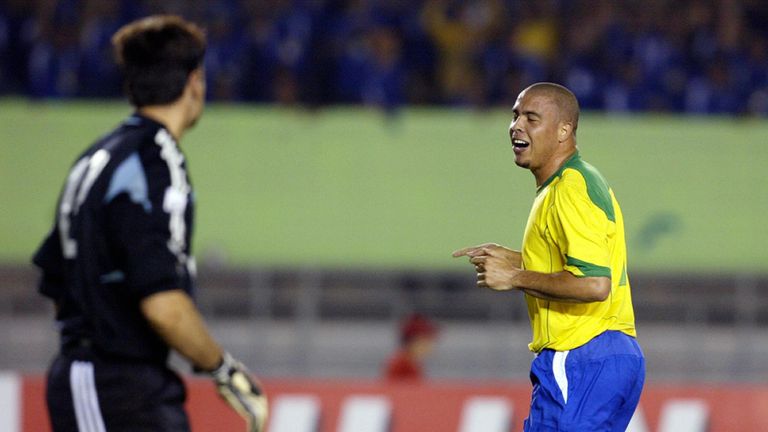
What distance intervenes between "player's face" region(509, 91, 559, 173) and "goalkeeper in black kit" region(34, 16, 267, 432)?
4.36 ft

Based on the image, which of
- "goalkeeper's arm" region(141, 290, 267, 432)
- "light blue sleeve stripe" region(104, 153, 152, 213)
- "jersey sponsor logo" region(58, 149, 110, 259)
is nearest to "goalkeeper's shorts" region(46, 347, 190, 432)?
"goalkeeper's arm" region(141, 290, 267, 432)

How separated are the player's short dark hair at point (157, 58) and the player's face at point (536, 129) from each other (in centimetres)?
135

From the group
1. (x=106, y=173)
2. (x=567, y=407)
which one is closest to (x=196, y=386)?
(x=567, y=407)

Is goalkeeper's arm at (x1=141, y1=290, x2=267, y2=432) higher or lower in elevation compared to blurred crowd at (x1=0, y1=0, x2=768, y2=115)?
lower

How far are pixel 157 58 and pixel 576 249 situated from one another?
1.57 m

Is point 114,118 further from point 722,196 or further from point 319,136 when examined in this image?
point 722,196

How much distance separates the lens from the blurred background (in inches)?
424

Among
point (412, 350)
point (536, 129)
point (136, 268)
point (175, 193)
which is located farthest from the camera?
point (412, 350)

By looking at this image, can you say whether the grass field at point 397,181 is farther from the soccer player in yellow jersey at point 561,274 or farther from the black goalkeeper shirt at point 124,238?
the black goalkeeper shirt at point 124,238

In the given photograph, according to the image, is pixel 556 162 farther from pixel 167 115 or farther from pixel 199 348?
pixel 199 348

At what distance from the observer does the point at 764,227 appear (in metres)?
10.9

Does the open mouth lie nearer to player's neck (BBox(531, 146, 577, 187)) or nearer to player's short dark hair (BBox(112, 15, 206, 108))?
player's neck (BBox(531, 146, 577, 187))

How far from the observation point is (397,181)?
11211 mm

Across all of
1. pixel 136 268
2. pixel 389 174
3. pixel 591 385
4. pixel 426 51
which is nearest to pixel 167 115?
pixel 136 268
